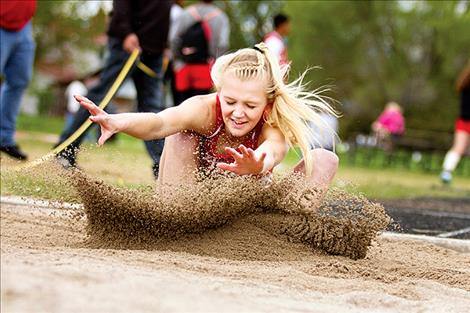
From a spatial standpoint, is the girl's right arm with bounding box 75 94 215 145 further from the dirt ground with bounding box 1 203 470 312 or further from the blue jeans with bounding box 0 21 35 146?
the blue jeans with bounding box 0 21 35 146

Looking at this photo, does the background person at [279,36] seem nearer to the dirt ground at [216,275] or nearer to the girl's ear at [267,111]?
the dirt ground at [216,275]

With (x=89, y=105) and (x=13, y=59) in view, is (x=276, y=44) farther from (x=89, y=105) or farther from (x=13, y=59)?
(x=89, y=105)

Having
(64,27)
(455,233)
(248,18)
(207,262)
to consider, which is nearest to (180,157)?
(207,262)

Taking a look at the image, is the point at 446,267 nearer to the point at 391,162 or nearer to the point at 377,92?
the point at 391,162

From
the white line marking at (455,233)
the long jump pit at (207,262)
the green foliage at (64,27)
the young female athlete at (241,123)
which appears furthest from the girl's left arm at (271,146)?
the green foliage at (64,27)

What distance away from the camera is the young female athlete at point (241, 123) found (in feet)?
16.6

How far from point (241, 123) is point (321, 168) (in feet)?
1.70

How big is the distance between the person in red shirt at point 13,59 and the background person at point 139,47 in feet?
3.19

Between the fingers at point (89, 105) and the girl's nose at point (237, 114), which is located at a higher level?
the girl's nose at point (237, 114)

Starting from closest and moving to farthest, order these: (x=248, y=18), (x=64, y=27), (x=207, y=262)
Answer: (x=207, y=262)
(x=64, y=27)
(x=248, y=18)

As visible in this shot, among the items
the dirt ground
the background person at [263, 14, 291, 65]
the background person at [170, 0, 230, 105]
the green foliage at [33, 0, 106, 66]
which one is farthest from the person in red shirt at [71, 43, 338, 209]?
the green foliage at [33, 0, 106, 66]

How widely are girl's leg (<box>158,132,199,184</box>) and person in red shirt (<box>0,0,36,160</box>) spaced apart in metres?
4.11

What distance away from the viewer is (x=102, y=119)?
4391mm

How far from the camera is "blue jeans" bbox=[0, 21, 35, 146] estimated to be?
9523mm
